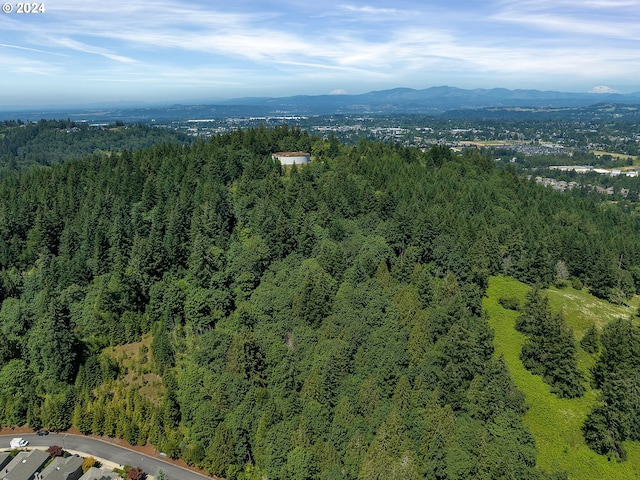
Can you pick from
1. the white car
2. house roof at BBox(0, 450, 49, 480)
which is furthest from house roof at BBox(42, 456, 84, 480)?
the white car

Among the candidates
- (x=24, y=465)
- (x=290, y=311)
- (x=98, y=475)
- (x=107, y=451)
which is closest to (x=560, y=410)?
(x=290, y=311)

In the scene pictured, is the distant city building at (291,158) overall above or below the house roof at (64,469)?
above

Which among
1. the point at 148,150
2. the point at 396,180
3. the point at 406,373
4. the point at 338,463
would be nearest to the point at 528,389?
the point at 406,373

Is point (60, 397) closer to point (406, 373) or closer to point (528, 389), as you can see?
point (406, 373)

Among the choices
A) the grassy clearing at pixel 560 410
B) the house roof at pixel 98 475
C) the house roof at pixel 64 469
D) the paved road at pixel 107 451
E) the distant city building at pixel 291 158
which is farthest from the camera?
the distant city building at pixel 291 158

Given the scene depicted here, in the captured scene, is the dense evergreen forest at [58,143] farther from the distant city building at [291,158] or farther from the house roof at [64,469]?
the house roof at [64,469]

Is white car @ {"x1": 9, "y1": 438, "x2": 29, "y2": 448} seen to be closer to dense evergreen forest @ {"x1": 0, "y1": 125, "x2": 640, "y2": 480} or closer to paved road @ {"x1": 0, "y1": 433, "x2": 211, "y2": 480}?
paved road @ {"x1": 0, "y1": 433, "x2": 211, "y2": 480}

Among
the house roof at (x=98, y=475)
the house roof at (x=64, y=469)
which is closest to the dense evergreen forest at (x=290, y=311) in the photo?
the house roof at (x=98, y=475)
